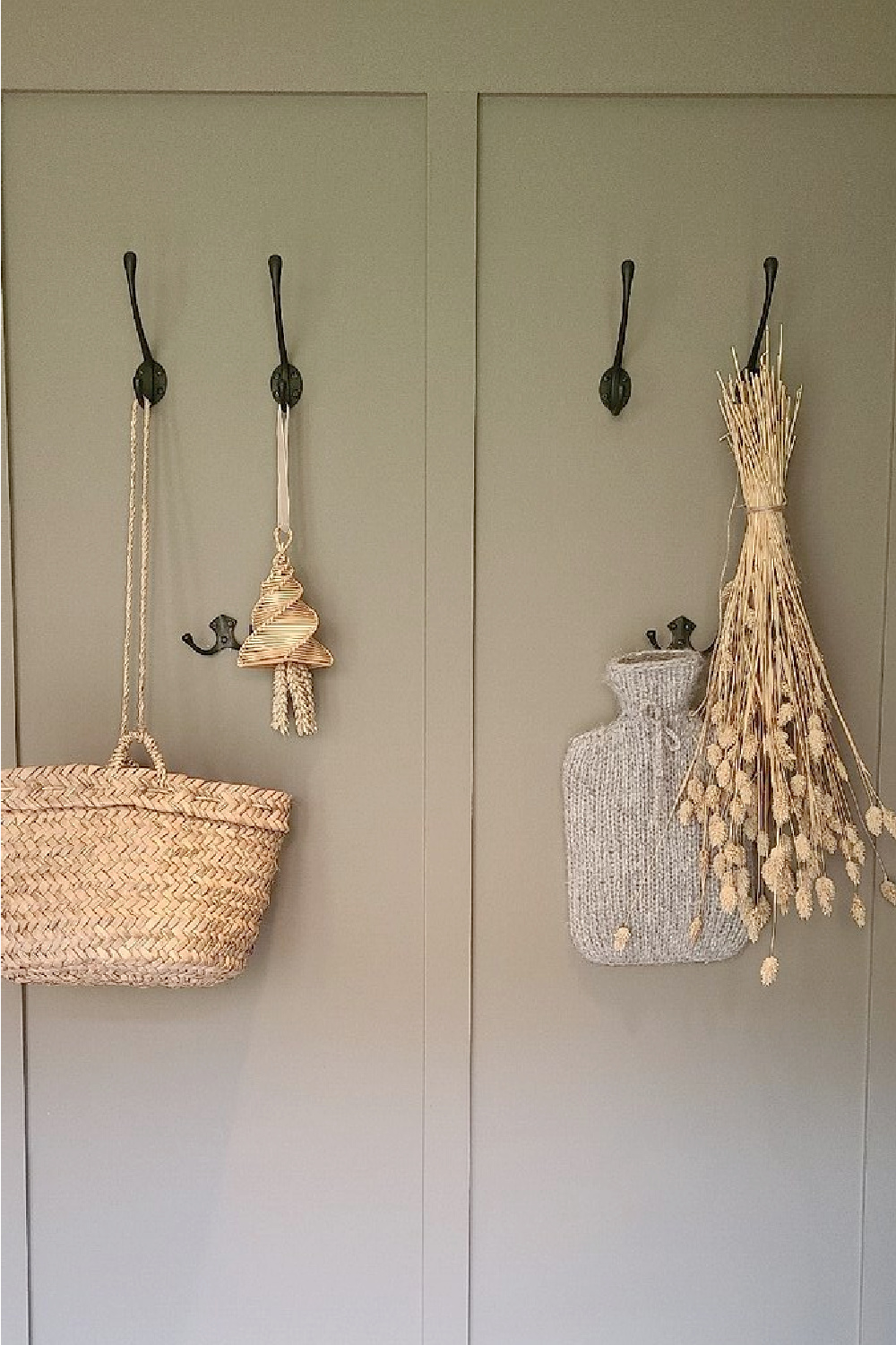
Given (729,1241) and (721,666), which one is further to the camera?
(729,1241)

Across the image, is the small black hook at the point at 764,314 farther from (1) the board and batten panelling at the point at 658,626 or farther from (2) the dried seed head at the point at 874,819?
(2) the dried seed head at the point at 874,819

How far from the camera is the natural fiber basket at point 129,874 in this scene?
118 cm

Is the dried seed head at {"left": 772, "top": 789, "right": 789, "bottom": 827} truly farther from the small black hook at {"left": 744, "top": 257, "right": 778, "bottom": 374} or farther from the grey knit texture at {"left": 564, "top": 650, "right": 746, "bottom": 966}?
the small black hook at {"left": 744, "top": 257, "right": 778, "bottom": 374}

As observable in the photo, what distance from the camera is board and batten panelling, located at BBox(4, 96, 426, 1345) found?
1345mm

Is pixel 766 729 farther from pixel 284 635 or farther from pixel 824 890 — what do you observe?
pixel 284 635

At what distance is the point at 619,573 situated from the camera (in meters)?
1.38

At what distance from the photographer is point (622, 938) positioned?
4.34 feet

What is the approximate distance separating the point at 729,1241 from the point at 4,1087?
98 cm

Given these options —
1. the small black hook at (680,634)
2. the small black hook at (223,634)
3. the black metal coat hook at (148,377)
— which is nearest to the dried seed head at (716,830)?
the small black hook at (680,634)

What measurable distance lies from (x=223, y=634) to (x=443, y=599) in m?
0.29

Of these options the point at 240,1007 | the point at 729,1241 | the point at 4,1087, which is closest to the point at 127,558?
the point at 240,1007

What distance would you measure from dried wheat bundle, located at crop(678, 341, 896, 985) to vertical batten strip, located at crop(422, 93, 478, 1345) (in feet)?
1.01

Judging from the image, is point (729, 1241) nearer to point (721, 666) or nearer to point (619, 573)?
point (721, 666)

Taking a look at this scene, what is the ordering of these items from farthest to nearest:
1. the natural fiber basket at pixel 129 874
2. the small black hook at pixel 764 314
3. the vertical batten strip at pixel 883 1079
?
1. the vertical batten strip at pixel 883 1079
2. the small black hook at pixel 764 314
3. the natural fiber basket at pixel 129 874
